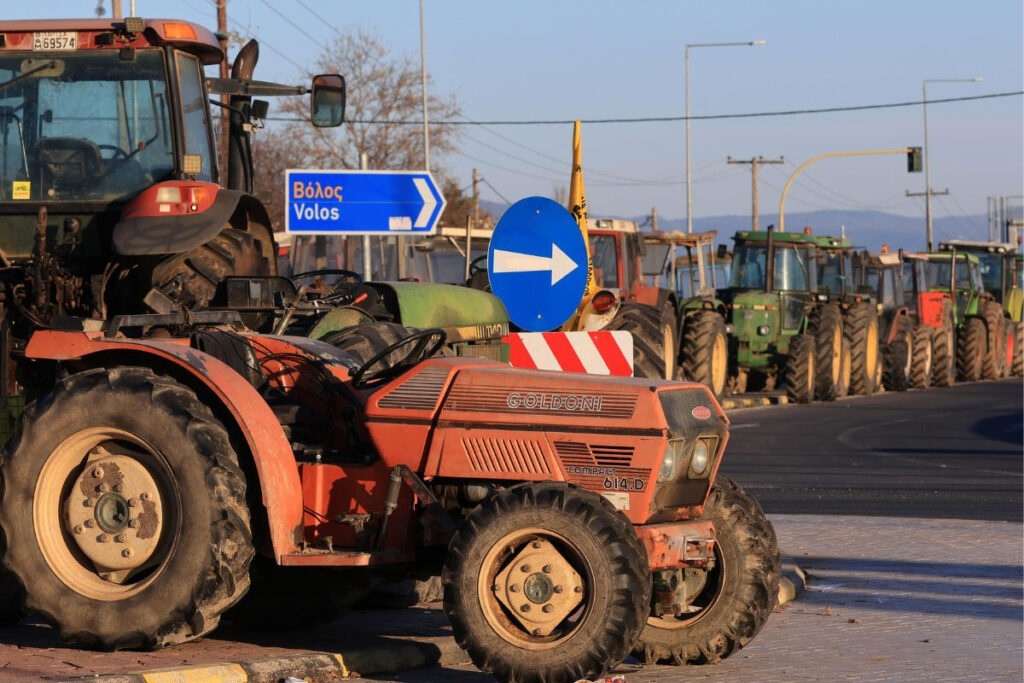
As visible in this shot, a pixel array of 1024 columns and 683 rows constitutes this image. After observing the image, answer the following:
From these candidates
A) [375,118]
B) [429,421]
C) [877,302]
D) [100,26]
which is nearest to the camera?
[429,421]

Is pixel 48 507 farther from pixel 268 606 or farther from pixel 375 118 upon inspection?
pixel 375 118

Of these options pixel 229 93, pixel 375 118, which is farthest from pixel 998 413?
pixel 375 118

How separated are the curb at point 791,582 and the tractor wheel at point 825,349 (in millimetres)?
17929

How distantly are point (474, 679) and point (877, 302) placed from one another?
89.9ft

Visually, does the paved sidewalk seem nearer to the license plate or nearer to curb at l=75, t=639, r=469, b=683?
curb at l=75, t=639, r=469, b=683

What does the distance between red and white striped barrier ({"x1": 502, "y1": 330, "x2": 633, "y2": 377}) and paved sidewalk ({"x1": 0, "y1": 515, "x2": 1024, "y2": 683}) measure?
1581 mm

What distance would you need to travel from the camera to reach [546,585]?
21.2ft

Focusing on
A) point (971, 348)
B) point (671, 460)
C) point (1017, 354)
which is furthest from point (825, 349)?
point (671, 460)

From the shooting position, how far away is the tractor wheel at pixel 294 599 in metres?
7.73

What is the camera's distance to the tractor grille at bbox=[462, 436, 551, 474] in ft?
22.3

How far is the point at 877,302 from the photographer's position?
1312 inches

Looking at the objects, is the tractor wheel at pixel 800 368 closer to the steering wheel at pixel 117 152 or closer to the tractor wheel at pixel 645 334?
the tractor wheel at pixel 645 334

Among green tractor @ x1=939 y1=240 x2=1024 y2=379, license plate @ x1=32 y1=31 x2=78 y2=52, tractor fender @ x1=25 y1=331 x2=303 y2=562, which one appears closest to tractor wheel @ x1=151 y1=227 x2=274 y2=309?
license plate @ x1=32 y1=31 x2=78 y2=52

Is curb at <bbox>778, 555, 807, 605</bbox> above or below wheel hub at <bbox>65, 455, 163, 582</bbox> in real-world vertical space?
below
